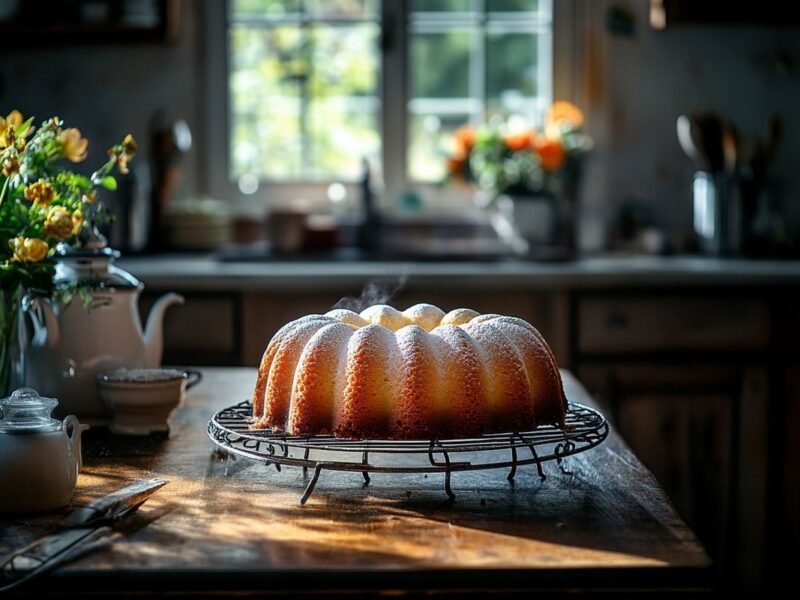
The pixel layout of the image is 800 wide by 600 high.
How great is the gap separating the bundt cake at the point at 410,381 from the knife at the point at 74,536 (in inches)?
7.4

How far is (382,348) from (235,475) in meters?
0.23

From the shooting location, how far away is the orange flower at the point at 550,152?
3221 millimetres

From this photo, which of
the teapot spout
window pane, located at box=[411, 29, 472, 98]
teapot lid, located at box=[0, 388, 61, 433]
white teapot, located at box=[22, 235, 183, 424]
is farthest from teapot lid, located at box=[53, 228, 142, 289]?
window pane, located at box=[411, 29, 472, 98]

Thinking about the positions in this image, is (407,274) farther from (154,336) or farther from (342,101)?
(154,336)

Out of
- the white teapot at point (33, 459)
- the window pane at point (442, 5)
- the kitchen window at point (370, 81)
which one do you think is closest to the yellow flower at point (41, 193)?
the white teapot at point (33, 459)

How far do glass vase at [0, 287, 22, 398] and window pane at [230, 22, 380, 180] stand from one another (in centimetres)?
208

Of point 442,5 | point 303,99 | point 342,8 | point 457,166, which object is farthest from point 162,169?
point 442,5

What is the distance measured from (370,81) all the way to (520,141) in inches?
22.2

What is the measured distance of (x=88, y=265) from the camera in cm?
155

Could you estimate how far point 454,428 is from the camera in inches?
48.6

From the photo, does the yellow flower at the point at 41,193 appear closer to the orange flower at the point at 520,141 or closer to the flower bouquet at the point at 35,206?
the flower bouquet at the point at 35,206

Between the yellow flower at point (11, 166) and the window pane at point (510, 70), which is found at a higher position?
the window pane at point (510, 70)

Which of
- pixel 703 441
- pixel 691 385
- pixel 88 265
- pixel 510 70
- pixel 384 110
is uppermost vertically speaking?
pixel 510 70

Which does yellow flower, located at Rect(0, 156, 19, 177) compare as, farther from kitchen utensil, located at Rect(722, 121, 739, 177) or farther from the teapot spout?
kitchen utensil, located at Rect(722, 121, 739, 177)
